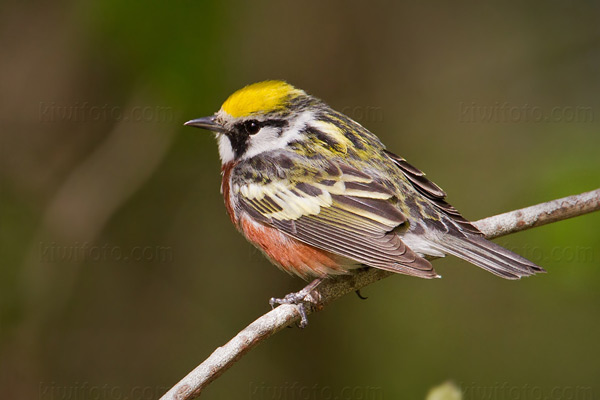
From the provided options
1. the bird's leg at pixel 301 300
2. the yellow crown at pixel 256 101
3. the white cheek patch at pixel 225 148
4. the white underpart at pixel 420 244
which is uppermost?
the yellow crown at pixel 256 101

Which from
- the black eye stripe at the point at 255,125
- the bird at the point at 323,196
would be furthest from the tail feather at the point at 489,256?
the black eye stripe at the point at 255,125

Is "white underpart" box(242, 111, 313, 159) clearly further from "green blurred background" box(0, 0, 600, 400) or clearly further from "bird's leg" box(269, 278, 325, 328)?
"green blurred background" box(0, 0, 600, 400)

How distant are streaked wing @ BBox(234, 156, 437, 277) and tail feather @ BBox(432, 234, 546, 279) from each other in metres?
0.29

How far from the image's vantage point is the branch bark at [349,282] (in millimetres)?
3584

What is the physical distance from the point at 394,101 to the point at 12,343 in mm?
4915

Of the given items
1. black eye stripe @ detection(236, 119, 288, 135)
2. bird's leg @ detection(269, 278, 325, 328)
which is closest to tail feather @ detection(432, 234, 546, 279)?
bird's leg @ detection(269, 278, 325, 328)

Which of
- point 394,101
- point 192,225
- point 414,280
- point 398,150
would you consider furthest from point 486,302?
point 192,225

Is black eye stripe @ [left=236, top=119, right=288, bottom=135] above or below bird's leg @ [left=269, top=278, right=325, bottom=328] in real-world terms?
above

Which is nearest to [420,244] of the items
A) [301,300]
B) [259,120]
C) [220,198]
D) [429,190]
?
[429,190]

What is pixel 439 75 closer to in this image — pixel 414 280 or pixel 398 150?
pixel 398 150

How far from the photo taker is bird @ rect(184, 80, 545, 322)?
14.2 feet

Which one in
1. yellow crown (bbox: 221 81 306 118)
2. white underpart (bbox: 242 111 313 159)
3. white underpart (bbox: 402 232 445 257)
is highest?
yellow crown (bbox: 221 81 306 118)

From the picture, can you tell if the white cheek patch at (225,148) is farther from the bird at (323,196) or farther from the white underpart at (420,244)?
the white underpart at (420,244)

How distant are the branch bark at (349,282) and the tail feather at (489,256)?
0.29m
